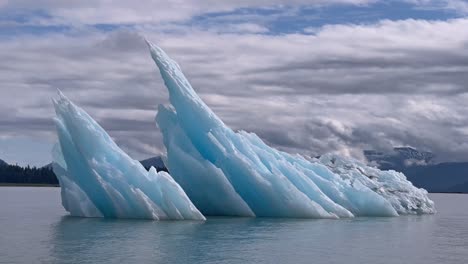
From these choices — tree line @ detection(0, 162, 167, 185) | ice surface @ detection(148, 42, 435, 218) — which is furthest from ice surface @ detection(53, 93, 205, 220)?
tree line @ detection(0, 162, 167, 185)

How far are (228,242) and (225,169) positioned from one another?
411 inches

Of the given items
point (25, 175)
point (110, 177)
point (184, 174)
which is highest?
point (110, 177)

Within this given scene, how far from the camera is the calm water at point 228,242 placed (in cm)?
2394

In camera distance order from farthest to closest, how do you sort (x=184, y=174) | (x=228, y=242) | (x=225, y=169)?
1. (x=184, y=174)
2. (x=225, y=169)
3. (x=228, y=242)

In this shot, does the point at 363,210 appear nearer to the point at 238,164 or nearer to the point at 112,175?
the point at 238,164

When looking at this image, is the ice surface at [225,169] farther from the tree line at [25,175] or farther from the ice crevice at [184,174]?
the tree line at [25,175]

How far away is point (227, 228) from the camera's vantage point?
3388cm

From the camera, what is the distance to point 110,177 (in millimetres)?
34875

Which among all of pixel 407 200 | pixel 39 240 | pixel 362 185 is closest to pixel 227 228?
pixel 39 240

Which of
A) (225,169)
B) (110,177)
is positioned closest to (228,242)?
(110,177)

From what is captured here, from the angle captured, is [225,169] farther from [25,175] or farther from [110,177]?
[25,175]

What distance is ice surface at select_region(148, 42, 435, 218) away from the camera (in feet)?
124

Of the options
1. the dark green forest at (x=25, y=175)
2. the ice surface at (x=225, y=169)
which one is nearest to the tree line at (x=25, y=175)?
the dark green forest at (x=25, y=175)

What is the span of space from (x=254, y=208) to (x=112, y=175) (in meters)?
9.00
